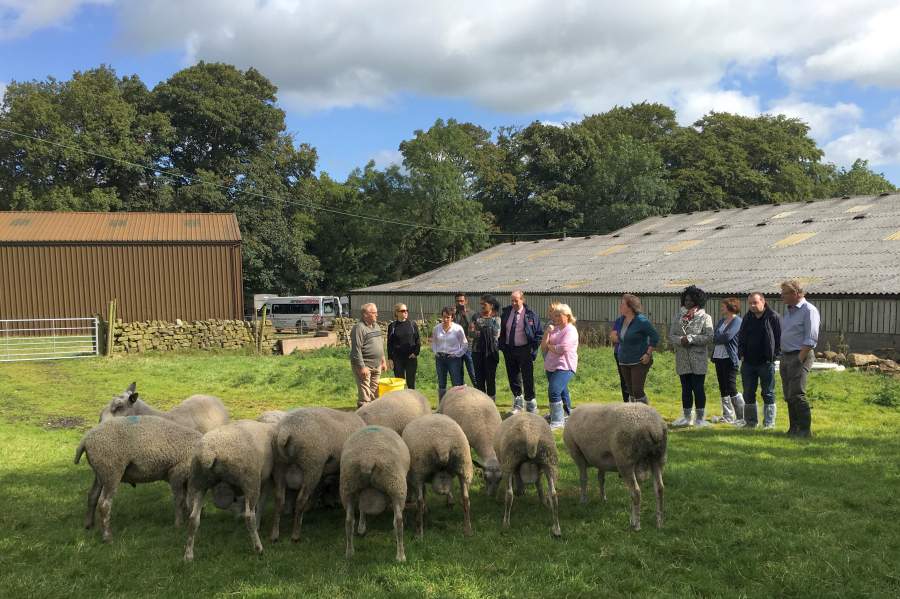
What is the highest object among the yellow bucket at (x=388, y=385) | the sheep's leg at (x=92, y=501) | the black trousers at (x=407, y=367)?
the black trousers at (x=407, y=367)

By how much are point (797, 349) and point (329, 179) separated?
50.5 metres

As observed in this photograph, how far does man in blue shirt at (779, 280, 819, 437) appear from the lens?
26.4ft

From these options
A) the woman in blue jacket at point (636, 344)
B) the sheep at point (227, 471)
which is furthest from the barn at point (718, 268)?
the sheep at point (227, 471)

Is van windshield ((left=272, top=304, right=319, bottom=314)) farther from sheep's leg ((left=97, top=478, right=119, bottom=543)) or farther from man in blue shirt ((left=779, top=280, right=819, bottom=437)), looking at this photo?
sheep's leg ((left=97, top=478, right=119, bottom=543))

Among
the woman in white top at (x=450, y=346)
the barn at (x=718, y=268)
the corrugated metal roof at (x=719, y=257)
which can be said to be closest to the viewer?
the woman in white top at (x=450, y=346)

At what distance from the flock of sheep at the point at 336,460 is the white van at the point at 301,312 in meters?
29.6

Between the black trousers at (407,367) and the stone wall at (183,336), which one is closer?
the black trousers at (407,367)

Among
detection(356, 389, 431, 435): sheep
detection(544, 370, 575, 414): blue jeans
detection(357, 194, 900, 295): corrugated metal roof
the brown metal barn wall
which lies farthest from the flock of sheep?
the brown metal barn wall

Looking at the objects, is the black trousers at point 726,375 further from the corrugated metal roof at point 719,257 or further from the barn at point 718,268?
the corrugated metal roof at point 719,257

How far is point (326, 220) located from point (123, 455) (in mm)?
43833

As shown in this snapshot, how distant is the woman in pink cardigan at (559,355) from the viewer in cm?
886

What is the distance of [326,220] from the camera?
159 feet

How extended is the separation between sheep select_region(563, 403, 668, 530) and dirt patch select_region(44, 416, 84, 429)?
8193mm

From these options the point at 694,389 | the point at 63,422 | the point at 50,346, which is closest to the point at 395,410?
the point at 694,389
